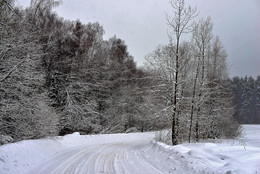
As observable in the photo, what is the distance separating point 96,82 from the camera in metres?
27.8

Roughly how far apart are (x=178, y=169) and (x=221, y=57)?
50.5 feet

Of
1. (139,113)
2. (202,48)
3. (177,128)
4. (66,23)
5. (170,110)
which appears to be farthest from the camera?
(139,113)

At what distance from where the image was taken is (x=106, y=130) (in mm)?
28375

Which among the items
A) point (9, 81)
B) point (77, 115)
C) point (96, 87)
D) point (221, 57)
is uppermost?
point (221, 57)

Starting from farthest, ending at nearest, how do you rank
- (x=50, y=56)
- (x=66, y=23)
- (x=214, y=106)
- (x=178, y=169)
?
(x=66, y=23), (x=50, y=56), (x=214, y=106), (x=178, y=169)

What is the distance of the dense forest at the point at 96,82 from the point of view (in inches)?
465

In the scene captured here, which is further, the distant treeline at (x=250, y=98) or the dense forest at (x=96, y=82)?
the distant treeline at (x=250, y=98)

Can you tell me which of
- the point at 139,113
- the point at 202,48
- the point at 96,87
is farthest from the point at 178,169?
the point at 139,113

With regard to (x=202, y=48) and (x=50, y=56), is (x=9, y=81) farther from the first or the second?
(x=202, y=48)

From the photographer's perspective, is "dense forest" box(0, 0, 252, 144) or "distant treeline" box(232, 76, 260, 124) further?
"distant treeline" box(232, 76, 260, 124)

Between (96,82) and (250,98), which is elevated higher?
(250,98)

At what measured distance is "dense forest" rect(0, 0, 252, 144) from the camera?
11.8 meters

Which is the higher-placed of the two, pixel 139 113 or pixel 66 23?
pixel 66 23

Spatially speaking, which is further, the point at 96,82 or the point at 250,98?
the point at 250,98
